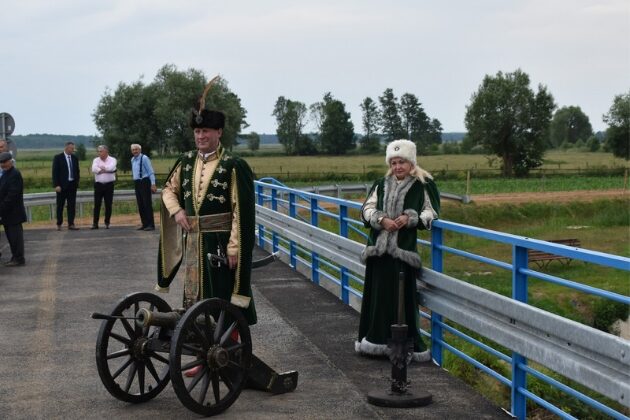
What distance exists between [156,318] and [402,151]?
2434mm

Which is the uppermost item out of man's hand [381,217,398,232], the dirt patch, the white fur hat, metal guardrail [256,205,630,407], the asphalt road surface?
the white fur hat

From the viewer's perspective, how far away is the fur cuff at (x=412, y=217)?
7.96m

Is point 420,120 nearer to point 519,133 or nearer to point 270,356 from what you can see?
point 519,133

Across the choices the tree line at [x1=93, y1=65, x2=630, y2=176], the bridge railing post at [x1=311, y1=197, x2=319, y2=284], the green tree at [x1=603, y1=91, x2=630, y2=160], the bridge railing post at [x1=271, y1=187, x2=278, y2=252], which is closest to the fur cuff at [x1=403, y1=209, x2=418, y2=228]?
the bridge railing post at [x1=311, y1=197, x2=319, y2=284]

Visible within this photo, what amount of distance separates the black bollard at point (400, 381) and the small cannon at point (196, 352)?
74 centimetres

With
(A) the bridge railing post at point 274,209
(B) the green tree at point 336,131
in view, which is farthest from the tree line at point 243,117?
(A) the bridge railing post at point 274,209

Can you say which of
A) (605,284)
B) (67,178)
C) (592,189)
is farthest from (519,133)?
(67,178)

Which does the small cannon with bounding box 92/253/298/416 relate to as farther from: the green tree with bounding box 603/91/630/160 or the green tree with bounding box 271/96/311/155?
the green tree with bounding box 271/96/311/155

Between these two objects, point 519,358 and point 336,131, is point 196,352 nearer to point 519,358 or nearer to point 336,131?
point 519,358

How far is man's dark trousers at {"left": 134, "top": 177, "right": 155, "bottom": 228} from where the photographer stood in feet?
68.3

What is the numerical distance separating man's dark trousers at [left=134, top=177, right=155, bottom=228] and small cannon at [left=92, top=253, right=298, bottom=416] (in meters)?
13.6

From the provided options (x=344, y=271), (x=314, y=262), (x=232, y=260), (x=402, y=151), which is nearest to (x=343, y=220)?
(x=344, y=271)

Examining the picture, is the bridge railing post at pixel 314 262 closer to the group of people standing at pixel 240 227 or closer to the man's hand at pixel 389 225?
the group of people standing at pixel 240 227

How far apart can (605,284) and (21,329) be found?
71.8ft
